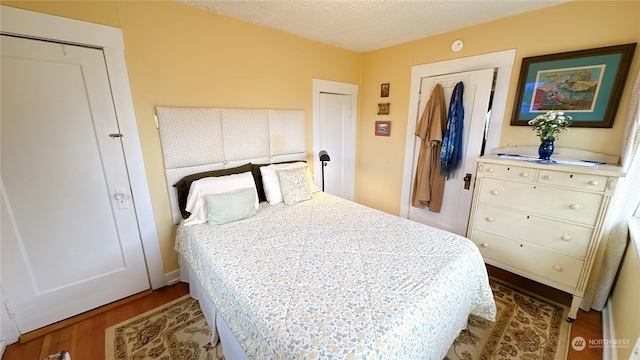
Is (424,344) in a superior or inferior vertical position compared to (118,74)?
inferior

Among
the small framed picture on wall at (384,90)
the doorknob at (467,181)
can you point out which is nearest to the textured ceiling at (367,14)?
the small framed picture on wall at (384,90)

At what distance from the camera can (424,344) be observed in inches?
44.9

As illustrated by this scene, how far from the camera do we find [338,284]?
125 cm

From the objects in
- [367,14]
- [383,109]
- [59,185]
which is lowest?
[59,185]

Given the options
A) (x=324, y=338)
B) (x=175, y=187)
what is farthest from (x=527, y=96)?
(x=175, y=187)

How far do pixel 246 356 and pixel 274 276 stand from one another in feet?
1.29

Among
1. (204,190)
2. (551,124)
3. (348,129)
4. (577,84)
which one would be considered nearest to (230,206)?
(204,190)

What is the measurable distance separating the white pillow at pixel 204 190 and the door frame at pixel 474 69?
2028 millimetres

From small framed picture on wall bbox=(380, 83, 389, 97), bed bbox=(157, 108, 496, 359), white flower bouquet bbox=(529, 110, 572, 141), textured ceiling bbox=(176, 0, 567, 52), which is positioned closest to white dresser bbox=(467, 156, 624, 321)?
white flower bouquet bbox=(529, 110, 572, 141)

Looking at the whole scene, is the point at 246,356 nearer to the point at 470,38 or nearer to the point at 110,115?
the point at 110,115

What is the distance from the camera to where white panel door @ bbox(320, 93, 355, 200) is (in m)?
3.14

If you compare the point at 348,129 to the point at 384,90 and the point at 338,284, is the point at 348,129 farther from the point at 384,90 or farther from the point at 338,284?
the point at 338,284

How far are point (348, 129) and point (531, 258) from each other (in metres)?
2.41

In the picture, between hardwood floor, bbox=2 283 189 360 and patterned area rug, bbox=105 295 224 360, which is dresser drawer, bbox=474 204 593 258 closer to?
patterned area rug, bbox=105 295 224 360
